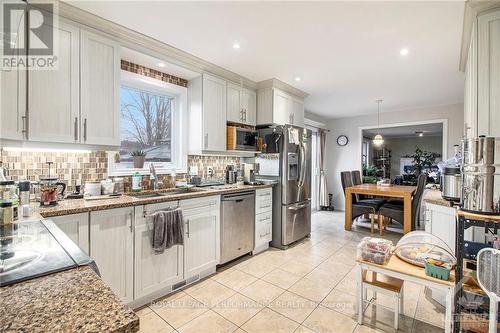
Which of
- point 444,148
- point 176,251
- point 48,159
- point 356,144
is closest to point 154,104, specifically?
point 48,159

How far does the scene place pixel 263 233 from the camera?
3.41 metres

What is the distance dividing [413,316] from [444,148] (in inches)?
173

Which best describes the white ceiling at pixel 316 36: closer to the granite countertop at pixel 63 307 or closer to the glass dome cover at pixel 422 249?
the glass dome cover at pixel 422 249

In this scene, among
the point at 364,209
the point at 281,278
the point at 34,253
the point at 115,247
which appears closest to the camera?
the point at 34,253

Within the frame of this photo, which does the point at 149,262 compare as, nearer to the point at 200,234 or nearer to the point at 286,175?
the point at 200,234

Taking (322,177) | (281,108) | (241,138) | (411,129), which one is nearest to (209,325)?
(241,138)

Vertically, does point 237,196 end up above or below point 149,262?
above

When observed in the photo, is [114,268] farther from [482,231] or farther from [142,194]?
[482,231]

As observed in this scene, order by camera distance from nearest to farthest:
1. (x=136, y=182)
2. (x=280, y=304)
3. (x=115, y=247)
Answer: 1. (x=115, y=247)
2. (x=280, y=304)
3. (x=136, y=182)

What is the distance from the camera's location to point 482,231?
195cm

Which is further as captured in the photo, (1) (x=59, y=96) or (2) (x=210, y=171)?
(2) (x=210, y=171)

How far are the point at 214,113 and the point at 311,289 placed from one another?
2.41 m

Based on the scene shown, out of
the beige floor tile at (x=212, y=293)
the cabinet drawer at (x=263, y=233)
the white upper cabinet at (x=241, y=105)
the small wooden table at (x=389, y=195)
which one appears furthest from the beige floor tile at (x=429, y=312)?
the white upper cabinet at (x=241, y=105)

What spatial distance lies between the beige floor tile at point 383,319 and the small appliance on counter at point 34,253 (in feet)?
6.84
